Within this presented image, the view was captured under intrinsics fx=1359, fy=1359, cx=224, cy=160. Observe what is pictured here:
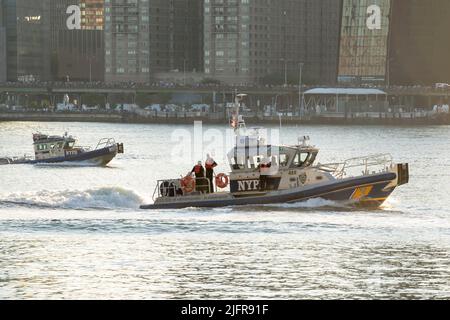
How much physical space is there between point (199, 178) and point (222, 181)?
1.21 meters

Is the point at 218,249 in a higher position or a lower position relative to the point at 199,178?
lower

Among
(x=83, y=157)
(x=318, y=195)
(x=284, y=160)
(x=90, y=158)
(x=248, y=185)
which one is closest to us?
(x=318, y=195)

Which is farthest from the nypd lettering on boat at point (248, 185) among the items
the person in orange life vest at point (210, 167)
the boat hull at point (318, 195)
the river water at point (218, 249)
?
the person in orange life vest at point (210, 167)

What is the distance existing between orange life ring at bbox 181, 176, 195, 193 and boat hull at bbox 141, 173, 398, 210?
48 centimetres

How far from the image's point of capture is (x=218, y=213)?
227ft

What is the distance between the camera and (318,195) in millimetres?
69938

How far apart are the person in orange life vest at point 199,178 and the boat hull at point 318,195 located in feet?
1.74

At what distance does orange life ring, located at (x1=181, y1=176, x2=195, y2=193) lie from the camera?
70.5 m

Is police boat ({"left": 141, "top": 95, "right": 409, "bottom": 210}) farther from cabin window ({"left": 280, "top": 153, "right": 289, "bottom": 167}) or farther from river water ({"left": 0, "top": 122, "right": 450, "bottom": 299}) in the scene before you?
Answer: river water ({"left": 0, "top": 122, "right": 450, "bottom": 299})

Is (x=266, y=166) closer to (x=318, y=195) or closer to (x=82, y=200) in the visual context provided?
(x=318, y=195)

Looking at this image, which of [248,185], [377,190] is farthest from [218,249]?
[377,190]

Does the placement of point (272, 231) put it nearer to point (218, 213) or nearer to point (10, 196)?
point (218, 213)

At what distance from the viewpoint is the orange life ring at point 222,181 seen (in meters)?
70.3

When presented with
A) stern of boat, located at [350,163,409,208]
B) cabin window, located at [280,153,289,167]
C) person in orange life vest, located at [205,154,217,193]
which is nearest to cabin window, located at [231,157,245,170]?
person in orange life vest, located at [205,154,217,193]
